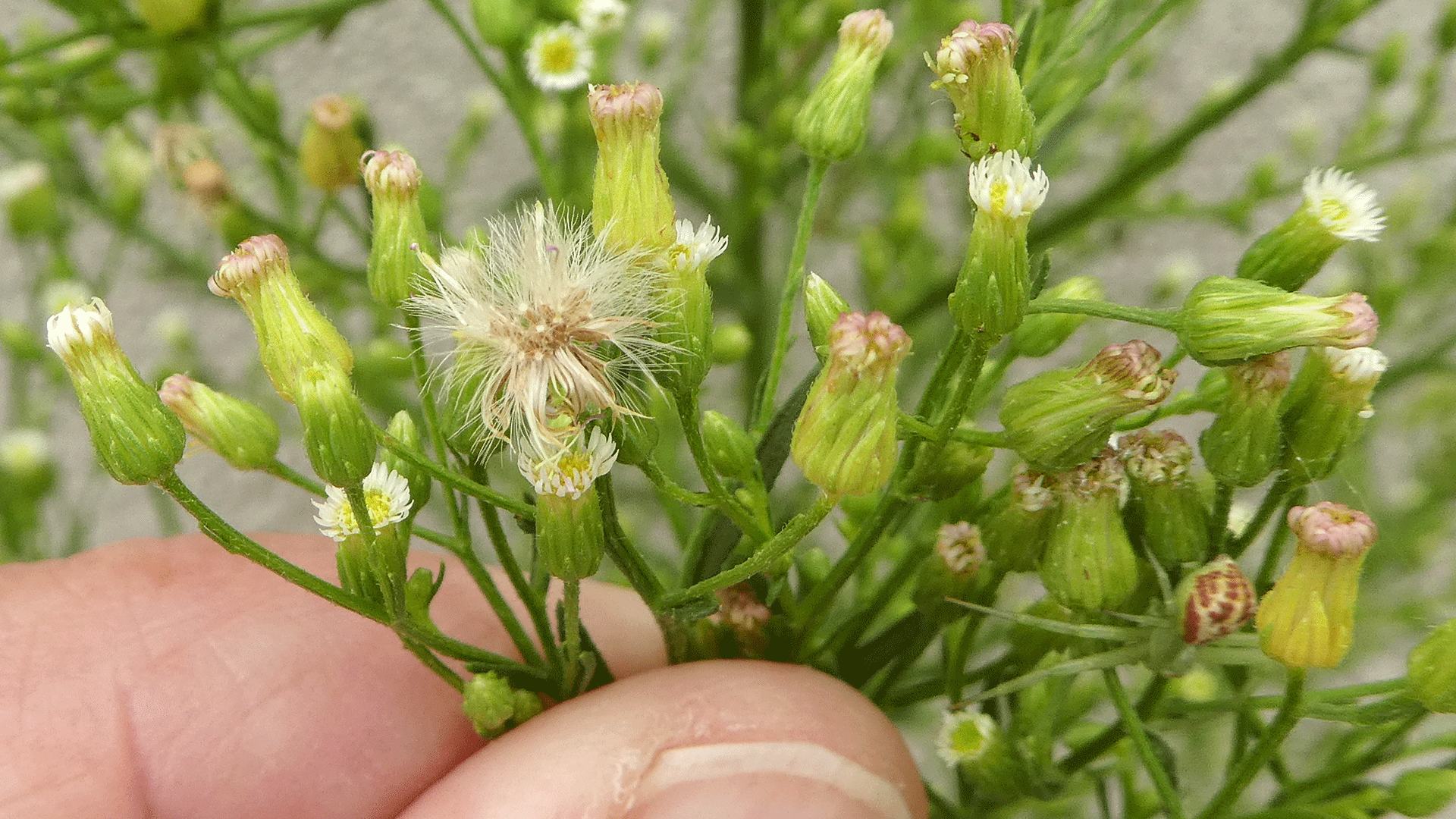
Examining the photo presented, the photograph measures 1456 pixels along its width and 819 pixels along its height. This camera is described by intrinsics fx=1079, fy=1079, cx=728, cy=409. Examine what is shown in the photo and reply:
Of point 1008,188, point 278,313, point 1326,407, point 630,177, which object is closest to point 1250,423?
point 1326,407

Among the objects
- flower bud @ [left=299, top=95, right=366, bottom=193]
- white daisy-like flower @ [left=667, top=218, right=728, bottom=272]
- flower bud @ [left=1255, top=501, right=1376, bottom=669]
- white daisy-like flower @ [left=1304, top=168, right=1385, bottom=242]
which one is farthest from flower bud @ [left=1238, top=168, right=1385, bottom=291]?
flower bud @ [left=299, top=95, right=366, bottom=193]

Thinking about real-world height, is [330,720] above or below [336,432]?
below

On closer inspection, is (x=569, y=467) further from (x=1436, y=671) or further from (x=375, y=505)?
(x=1436, y=671)

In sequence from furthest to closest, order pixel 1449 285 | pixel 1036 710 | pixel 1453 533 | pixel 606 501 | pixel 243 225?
pixel 1453 533, pixel 1449 285, pixel 243 225, pixel 1036 710, pixel 606 501

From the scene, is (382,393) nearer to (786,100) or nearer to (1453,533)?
(786,100)

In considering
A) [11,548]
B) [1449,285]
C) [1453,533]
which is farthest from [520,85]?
[1453,533]

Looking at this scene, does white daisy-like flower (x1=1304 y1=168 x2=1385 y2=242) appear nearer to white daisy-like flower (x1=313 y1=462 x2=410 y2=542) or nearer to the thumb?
the thumb

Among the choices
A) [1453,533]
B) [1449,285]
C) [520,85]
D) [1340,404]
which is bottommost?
[1453,533]
